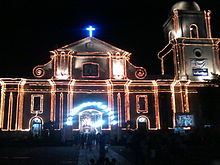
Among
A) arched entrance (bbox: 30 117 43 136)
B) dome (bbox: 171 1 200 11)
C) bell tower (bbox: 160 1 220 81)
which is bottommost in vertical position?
arched entrance (bbox: 30 117 43 136)

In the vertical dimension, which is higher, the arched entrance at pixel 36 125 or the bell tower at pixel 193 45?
the bell tower at pixel 193 45

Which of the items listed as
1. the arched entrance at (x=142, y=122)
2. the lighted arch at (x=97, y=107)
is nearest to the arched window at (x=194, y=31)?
the arched entrance at (x=142, y=122)

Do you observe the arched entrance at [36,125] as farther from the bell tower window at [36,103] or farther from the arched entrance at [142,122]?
the arched entrance at [142,122]

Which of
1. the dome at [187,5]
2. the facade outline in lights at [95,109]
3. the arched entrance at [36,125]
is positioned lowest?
the arched entrance at [36,125]

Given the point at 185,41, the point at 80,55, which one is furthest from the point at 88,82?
the point at 185,41

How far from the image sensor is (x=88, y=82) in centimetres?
3584

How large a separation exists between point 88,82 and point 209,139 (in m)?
16.4

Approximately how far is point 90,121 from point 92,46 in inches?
390

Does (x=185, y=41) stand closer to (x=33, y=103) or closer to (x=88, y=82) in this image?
(x=88, y=82)

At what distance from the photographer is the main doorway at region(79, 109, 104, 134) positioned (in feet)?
117

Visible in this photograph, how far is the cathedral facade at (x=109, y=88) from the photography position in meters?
34.7

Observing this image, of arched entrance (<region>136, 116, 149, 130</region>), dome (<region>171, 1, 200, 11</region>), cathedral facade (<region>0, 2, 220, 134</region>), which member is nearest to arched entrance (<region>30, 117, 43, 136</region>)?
cathedral facade (<region>0, 2, 220, 134</region>)

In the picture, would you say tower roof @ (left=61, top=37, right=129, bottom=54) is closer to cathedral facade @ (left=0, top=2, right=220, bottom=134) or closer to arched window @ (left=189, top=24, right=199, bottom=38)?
cathedral facade @ (left=0, top=2, right=220, bottom=134)

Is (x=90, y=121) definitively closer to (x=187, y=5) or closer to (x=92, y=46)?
(x=92, y=46)
